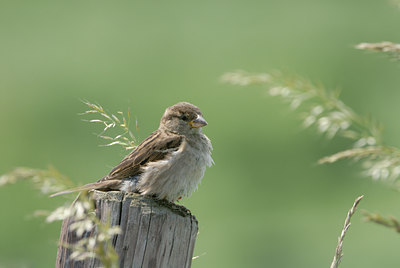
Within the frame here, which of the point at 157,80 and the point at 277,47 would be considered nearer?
the point at 157,80

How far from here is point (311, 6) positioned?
17.2 metres

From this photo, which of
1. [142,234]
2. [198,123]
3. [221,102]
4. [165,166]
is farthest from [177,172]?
[221,102]

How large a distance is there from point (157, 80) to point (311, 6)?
526 cm

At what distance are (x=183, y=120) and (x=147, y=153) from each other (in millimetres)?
643

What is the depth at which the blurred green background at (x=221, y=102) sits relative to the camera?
9.23m

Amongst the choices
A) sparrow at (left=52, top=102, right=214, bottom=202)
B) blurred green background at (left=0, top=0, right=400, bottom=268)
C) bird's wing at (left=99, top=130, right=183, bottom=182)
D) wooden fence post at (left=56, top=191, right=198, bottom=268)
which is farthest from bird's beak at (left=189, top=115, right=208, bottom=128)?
blurred green background at (left=0, top=0, right=400, bottom=268)

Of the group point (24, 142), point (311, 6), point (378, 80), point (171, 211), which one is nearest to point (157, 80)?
point (24, 142)

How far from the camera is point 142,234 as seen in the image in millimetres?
2527

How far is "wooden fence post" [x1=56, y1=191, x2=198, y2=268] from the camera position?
2490mm

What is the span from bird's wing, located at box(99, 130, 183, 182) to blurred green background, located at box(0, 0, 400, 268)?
2.82 m

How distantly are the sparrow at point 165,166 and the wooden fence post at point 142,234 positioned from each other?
526 mm

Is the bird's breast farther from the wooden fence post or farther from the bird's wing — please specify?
the wooden fence post

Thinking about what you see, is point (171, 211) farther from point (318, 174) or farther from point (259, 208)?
point (318, 174)

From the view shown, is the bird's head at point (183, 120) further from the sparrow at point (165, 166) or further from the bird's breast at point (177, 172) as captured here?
the bird's breast at point (177, 172)
